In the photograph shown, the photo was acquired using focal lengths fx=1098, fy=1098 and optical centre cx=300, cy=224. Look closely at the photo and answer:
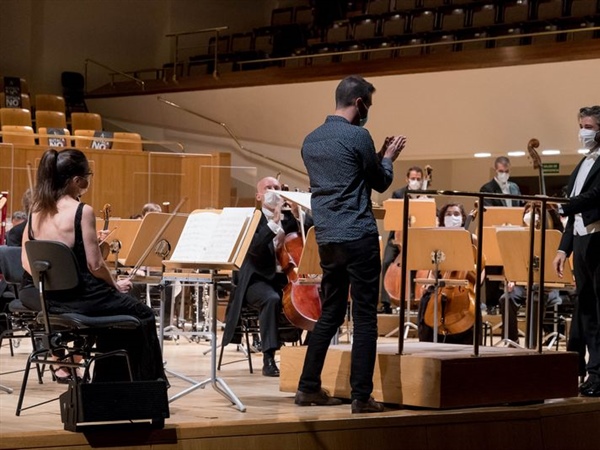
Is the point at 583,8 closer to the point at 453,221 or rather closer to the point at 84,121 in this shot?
the point at 453,221

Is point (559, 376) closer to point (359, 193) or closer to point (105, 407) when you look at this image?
point (359, 193)

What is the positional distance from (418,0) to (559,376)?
9.18m

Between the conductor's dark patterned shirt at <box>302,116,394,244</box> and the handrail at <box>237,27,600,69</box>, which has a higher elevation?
the handrail at <box>237,27,600,69</box>

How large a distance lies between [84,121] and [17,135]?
209 cm

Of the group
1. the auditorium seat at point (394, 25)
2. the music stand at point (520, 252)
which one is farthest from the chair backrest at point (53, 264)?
the auditorium seat at point (394, 25)

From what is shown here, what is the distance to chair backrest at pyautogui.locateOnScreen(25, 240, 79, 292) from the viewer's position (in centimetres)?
412

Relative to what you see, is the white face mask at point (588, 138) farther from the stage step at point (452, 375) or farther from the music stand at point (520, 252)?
the music stand at point (520, 252)

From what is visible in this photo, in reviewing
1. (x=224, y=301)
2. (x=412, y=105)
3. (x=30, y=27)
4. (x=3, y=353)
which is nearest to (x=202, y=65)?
(x=30, y=27)

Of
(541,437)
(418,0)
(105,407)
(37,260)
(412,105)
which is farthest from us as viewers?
(418,0)

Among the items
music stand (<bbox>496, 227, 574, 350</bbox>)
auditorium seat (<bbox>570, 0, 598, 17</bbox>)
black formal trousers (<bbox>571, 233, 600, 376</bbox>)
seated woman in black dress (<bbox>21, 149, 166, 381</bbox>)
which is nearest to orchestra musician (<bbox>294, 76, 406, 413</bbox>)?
seated woman in black dress (<bbox>21, 149, 166, 381</bbox>)

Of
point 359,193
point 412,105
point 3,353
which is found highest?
point 412,105

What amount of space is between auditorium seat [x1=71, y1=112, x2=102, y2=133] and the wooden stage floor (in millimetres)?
9026

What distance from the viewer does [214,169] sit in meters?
12.4

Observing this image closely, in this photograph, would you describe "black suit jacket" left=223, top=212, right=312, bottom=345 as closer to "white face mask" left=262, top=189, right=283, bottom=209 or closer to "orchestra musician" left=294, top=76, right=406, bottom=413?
"white face mask" left=262, top=189, right=283, bottom=209
